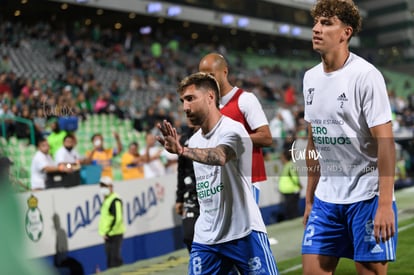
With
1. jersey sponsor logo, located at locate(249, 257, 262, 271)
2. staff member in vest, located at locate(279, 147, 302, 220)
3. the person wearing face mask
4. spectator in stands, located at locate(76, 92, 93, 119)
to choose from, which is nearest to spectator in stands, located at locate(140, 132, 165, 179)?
spectator in stands, located at locate(76, 92, 93, 119)

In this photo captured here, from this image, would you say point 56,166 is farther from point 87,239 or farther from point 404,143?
point 404,143

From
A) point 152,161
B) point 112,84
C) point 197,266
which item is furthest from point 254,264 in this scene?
point 112,84

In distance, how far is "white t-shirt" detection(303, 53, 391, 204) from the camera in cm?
372

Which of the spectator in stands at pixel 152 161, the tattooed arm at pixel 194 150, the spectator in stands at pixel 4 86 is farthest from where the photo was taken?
the spectator in stands at pixel 4 86

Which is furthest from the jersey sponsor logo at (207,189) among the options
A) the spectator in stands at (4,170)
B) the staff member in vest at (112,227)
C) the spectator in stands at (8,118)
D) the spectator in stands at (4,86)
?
the spectator in stands at (4,86)

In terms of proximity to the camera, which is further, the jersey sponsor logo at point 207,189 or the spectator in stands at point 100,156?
the spectator in stands at point 100,156

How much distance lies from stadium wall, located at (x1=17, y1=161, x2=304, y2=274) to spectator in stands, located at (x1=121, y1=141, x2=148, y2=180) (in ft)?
0.88

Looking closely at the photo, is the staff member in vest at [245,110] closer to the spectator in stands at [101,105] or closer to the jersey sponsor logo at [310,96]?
the jersey sponsor logo at [310,96]

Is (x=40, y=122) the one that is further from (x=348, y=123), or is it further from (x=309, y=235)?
(x=348, y=123)

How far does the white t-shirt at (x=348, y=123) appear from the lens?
3.72 metres

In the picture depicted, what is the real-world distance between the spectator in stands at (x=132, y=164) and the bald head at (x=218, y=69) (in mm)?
8545

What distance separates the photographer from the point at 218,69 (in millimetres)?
5938

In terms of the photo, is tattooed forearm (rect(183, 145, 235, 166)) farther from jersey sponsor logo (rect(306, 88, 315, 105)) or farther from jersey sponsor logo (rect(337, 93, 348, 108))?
jersey sponsor logo (rect(337, 93, 348, 108))

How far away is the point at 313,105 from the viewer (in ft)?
13.0
